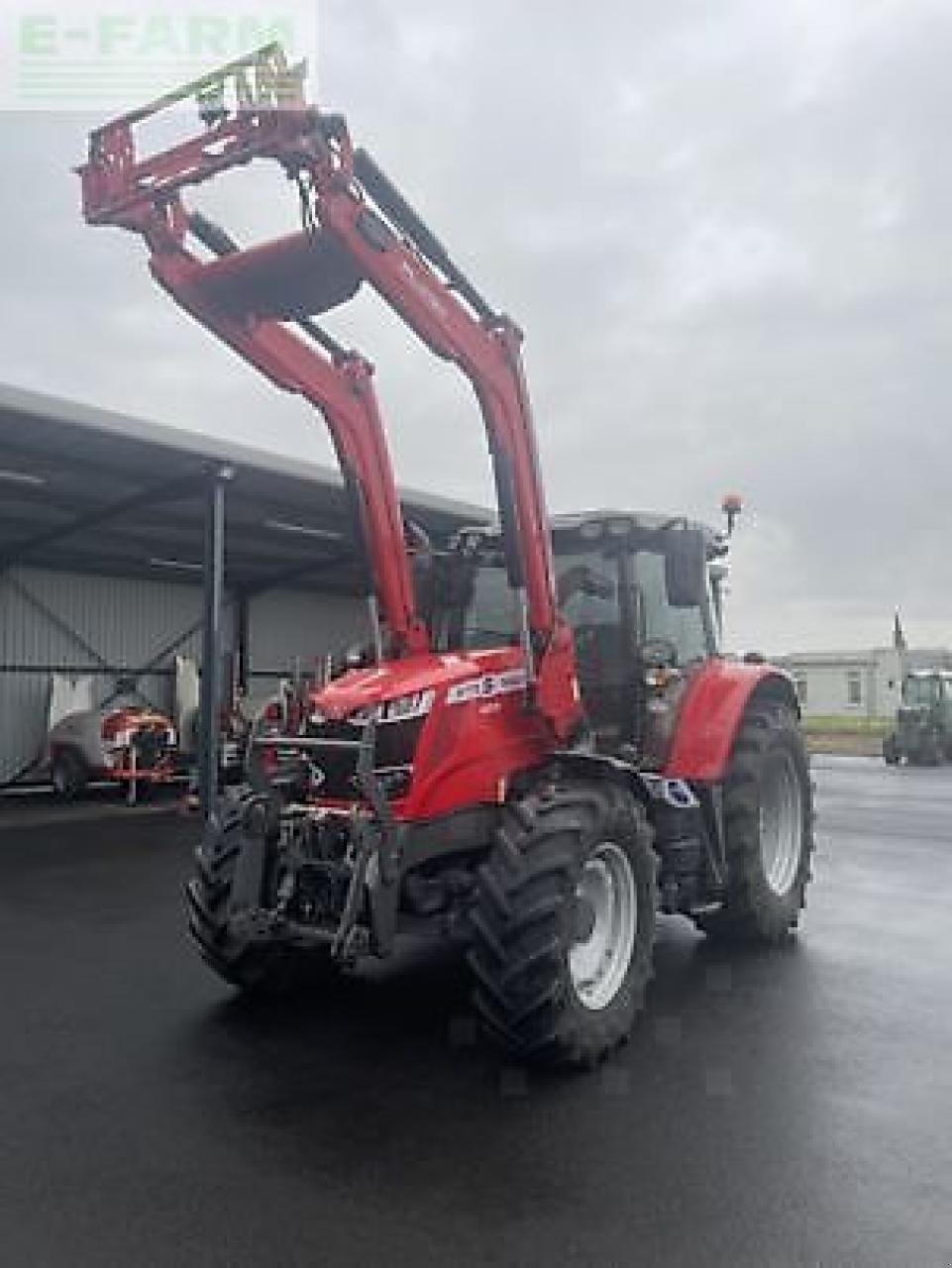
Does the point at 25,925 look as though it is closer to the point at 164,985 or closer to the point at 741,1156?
the point at 164,985

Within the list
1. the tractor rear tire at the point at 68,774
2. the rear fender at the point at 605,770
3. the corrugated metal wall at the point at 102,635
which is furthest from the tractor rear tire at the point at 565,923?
the tractor rear tire at the point at 68,774

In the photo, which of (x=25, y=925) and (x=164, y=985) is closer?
(x=164, y=985)

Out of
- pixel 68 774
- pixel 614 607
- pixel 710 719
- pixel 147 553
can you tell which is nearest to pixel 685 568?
pixel 614 607

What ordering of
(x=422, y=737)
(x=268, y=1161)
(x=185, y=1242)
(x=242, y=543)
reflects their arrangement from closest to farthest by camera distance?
(x=185, y=1242), (x=268, y=1161), (x=422, y=737), (x=242, y=543)

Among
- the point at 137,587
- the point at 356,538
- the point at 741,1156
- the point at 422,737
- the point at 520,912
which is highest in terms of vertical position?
the point at 137,587

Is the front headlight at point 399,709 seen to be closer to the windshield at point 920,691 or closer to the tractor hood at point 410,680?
the tractor hood at point 410,680

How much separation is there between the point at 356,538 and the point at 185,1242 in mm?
3437

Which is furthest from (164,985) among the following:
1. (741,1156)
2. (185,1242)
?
(741,1156)

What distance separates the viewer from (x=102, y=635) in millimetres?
18547

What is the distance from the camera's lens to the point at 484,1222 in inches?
132

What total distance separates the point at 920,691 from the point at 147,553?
1803cm

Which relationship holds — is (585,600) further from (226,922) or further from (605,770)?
(226,922)

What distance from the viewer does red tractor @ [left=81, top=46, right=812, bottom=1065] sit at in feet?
15.0

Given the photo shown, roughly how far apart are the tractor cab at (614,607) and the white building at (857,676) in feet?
191
